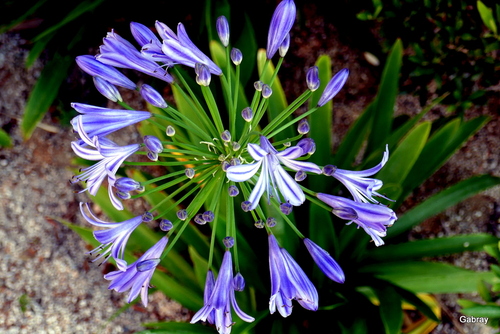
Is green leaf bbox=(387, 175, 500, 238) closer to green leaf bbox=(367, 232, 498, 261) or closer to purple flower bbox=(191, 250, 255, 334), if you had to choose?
green leaf bbox=(367, 232, 498, 261)

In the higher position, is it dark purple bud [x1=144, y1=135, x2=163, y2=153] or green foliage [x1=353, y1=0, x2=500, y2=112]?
dark purple bud [x1=144, y1=135, x2=163, y2=153]

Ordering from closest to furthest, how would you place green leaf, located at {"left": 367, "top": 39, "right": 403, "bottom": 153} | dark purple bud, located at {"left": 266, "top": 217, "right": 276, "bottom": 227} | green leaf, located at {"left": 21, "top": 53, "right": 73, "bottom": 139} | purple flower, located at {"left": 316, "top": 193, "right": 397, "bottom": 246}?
purple flower, located at {"left": 316, "top": 193, "right": 397, "bottom": 246}, dark purple bud, located at {"left": 266, "top": 217, "right": 276, "bottom": 227}, green leaf, located at {"left": 367, "top": 39, "right": 403, "bottom": 153}, green leaf, located at {"left": 21, "top": 53, "right": 73, "bottom": 139}

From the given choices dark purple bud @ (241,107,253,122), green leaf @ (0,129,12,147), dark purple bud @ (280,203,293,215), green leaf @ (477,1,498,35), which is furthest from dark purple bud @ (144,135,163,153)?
green leaf @ (0,129,12,147)

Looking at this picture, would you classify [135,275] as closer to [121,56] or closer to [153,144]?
[153,144]

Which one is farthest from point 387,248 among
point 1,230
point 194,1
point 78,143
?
point 1,230

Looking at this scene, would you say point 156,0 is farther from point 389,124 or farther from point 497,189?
point 497,189

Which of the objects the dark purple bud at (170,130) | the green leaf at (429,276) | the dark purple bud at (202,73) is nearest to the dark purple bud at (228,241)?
the dark purple bud at (170,130)
